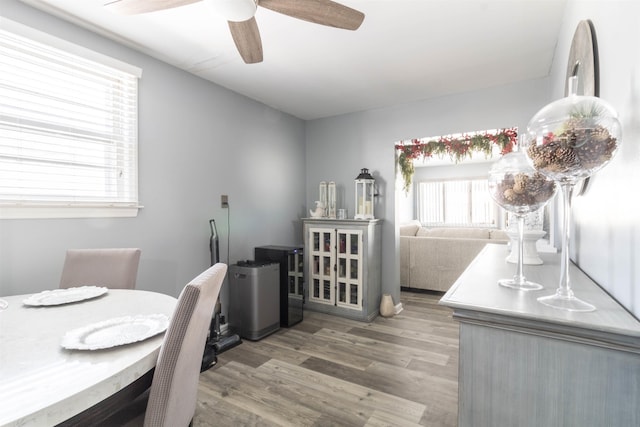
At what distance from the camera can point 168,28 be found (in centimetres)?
207

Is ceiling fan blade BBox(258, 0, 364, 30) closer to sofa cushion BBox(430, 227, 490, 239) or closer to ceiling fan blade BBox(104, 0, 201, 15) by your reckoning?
ceiling fan blade BBox(104, 0, 201, 15)

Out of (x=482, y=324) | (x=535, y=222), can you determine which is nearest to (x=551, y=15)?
(x=535, y=222)

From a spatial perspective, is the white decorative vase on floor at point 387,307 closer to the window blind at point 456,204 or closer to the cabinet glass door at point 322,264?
the cabinet glass door at point 322,264

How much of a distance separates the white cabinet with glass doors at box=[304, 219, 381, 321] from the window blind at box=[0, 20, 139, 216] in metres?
2.04

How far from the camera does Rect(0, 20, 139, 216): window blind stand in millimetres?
1759

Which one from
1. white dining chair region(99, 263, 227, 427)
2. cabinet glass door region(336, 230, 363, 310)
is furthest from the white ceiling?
white dining chair region(99, 263, 227, 427)

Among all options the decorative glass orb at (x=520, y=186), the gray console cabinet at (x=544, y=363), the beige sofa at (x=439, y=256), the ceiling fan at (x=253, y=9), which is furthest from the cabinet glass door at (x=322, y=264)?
the gray console cabinet at (x=544, y=363)

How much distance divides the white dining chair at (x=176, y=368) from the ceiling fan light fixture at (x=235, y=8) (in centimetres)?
110

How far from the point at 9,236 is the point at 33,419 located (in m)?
1.66

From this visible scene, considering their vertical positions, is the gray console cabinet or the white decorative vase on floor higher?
the gray console cabinet

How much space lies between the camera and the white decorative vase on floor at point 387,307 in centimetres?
354

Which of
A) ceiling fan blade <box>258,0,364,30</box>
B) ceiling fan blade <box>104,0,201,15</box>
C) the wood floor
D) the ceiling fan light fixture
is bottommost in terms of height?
the wood floor

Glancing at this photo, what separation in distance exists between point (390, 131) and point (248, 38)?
2346 mm

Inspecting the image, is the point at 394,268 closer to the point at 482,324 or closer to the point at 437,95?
the point at 437,95
